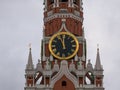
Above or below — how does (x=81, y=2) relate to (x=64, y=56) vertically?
above

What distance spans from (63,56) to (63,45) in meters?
1.04

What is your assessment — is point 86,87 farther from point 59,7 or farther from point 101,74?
point 59,7

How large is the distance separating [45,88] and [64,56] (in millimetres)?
3881

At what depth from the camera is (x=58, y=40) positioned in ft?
269

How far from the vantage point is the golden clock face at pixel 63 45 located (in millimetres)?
81438

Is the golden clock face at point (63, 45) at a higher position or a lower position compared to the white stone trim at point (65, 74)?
higher

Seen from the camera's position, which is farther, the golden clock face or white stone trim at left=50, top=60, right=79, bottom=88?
the golden clock face

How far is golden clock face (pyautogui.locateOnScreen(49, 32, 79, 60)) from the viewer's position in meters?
81.4

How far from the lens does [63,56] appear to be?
81.4 metres

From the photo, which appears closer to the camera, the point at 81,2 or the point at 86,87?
the point at 86,87

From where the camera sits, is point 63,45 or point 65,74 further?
point 63,45

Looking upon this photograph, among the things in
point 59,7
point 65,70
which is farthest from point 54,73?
point 59,7

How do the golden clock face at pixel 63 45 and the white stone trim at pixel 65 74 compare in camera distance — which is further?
the golden clock face at pixel 63 45

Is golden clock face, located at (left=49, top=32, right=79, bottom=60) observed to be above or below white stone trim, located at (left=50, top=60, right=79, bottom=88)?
above
